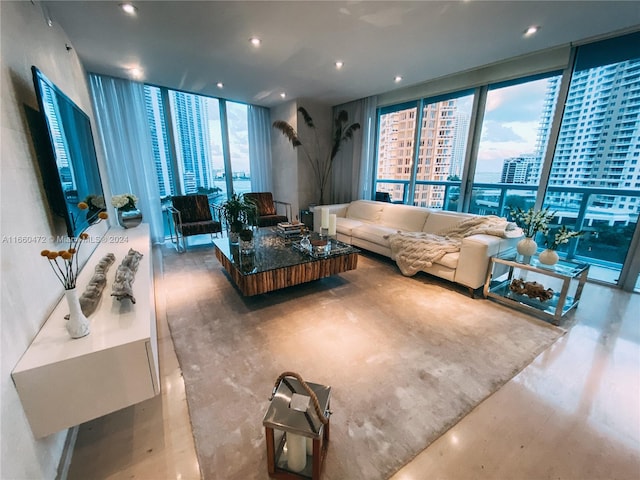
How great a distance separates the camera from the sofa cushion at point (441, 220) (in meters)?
3.36

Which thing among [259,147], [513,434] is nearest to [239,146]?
[259,147]

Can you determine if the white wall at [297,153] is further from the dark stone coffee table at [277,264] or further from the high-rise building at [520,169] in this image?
the high-rise building at [520,169]

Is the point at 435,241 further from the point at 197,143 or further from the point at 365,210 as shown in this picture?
the point at 197,143

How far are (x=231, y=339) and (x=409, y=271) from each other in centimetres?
206

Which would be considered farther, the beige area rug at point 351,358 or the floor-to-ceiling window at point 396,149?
the floor-to-ceiling window at point 396,149

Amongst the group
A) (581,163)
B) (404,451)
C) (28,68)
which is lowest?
(404,451)

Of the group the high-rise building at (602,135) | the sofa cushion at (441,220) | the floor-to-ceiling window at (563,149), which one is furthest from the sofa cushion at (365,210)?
the high-rise building at (602,135)

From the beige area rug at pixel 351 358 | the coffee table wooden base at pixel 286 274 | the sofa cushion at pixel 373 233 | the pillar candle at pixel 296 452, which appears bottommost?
the beige area rug at pixel 351 358

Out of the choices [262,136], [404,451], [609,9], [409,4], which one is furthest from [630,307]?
[262,136]

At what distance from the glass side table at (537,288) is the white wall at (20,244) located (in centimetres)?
319

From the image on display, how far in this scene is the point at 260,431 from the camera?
1.28 metres

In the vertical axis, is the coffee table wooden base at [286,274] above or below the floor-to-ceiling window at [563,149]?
below

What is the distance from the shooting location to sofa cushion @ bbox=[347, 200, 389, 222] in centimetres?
439

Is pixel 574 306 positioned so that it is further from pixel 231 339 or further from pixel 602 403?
pixel 231 339
